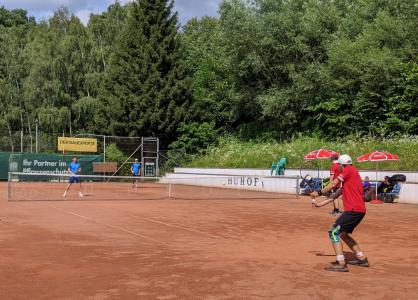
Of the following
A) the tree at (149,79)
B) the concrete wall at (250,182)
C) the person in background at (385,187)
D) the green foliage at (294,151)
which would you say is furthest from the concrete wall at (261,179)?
the tree at (149,79)

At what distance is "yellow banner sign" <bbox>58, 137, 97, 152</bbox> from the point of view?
37.0m

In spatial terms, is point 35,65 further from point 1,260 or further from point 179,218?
point 1,260

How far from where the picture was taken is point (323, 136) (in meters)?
38.0

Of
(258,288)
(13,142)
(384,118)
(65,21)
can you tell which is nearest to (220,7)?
(384,118)

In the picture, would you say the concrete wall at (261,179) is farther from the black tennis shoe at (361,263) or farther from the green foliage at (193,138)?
the black tennis shoe at (361,263)

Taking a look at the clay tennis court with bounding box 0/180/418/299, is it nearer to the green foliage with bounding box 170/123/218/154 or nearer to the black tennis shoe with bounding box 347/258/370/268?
the black tennis shoe with bounding box 347/258/370/268

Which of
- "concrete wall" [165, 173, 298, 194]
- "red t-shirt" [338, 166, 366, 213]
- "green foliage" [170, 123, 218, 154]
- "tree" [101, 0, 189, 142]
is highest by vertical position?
Answer: "tree" [101, 0, 189, 142]

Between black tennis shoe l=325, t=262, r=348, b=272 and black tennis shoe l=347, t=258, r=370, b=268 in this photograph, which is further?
black tennis shoe l=347, t=258, r=370, b=268

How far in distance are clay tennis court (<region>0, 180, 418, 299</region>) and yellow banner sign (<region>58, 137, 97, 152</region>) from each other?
20.2 meters

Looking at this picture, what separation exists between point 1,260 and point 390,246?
7.66m

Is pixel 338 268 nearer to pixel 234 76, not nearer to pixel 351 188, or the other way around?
pixel 351 188

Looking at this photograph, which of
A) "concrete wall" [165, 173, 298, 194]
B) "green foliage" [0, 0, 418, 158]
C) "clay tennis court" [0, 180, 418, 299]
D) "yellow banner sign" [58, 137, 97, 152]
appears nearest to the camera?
"clay tennis court" [0, 180, 418, 299]

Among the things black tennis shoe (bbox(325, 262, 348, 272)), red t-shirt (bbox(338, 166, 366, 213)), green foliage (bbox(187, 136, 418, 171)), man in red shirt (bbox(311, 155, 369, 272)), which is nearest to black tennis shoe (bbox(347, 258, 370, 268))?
man in red shirt (bbox(311, 155, 369, 272))

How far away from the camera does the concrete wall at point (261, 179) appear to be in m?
23.5
